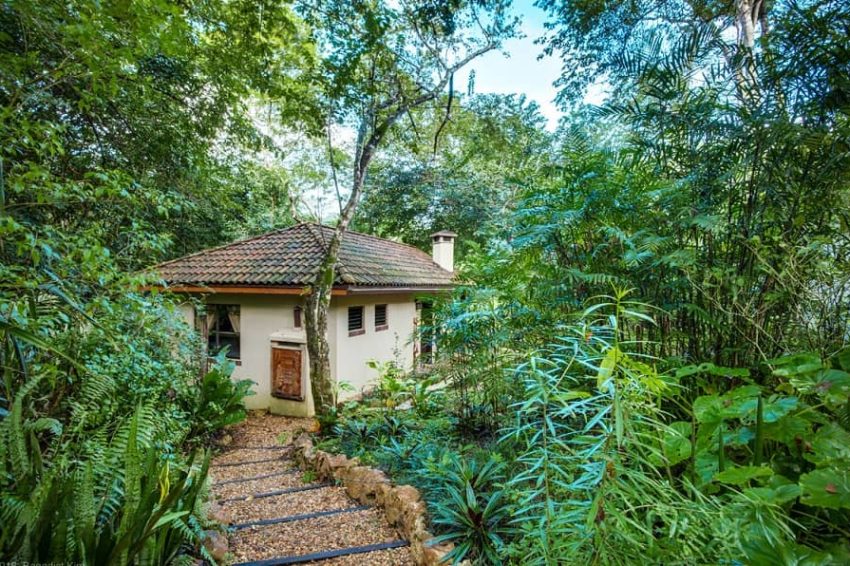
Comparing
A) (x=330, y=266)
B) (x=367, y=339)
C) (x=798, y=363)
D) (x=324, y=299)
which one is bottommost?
(x=367, y=339)

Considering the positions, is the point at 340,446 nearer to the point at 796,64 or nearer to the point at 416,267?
the point at 796,64

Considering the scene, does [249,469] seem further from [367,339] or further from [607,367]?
[607,367]

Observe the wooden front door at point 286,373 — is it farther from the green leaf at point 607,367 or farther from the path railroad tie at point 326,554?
the green leaf at point 607,367

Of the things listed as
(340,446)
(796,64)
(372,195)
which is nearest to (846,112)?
(796,64)

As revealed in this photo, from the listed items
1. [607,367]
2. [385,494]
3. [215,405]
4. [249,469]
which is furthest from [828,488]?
[215,405]

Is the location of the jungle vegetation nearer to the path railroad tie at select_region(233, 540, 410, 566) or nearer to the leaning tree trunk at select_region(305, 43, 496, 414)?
the leaning tree trunk at select_region(305, 43, 496, 414)

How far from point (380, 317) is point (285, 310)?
2.12 m

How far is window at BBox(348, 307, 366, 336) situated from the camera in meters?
6.97

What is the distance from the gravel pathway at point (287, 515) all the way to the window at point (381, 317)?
3.33 m

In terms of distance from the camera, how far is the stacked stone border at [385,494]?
2.21 meters

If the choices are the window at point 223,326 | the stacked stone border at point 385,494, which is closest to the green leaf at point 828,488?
the stacked stone border at point 385,494

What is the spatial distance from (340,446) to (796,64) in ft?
15.6

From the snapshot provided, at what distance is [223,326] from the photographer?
7215mm

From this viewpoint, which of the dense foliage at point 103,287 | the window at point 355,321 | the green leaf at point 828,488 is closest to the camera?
the green leaf at point 828,488
